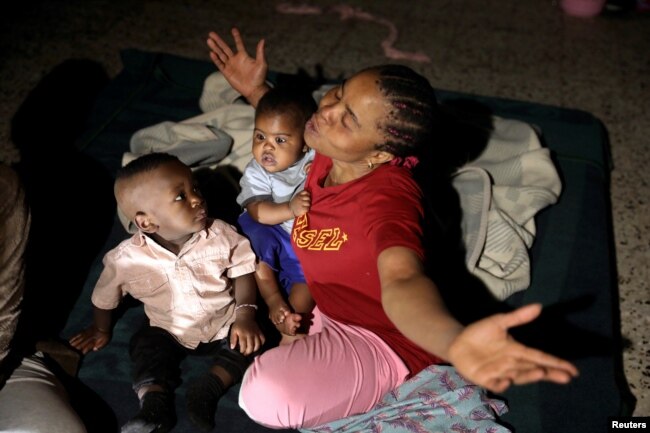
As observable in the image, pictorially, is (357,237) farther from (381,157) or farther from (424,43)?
(424,43)

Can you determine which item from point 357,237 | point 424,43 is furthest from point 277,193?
point 424,43

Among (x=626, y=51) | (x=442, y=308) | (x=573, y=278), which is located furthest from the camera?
(x=626, y=51)

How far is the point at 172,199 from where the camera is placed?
46.1 inches

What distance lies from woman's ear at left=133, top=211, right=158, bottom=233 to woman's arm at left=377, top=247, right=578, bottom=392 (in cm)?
53

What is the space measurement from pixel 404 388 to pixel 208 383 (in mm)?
371

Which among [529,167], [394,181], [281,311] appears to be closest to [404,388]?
[281,311]

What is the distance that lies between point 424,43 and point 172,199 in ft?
6.66

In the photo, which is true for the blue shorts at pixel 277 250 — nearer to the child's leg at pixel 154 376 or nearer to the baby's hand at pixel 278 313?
the baby's hand at pixel 278 313

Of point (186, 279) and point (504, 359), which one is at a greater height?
point (504, 359)

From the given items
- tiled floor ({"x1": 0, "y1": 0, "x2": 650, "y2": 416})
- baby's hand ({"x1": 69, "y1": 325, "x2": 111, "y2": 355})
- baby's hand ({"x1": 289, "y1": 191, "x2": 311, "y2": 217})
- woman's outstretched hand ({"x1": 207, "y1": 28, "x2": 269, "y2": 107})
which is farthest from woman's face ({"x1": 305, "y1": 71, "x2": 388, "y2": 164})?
tiled floor ({"x1": 0, "y1": 0, "x2": 650, "y2": 416})

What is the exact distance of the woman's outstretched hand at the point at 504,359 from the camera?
2.38ft

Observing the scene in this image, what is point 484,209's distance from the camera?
1.56 meters

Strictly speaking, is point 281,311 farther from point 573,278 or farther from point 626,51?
point 626,51

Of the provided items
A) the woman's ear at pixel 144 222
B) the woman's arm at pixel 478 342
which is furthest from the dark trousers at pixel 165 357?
the woman's arm at pixel 478 342
